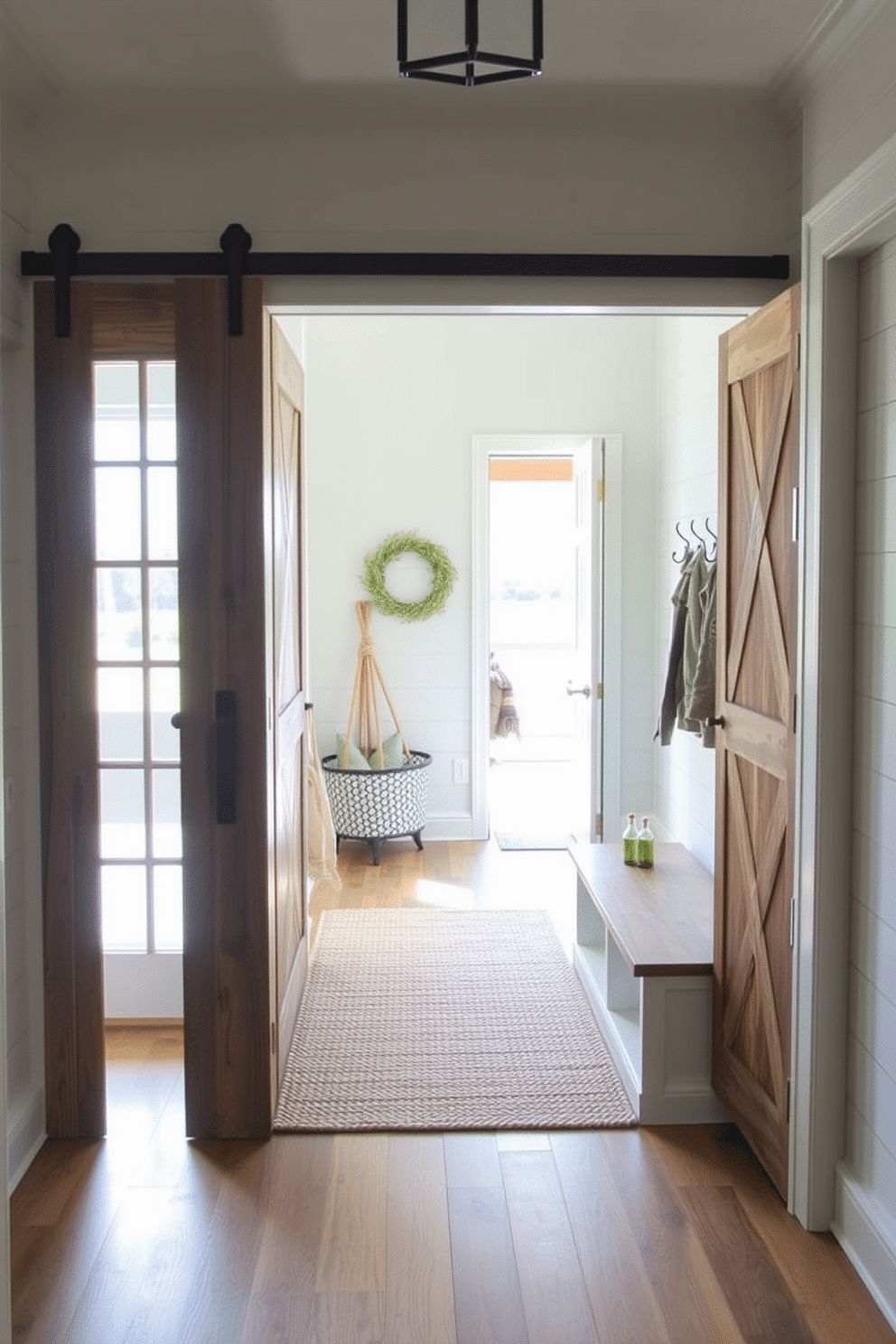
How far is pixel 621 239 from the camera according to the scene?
3.11 m

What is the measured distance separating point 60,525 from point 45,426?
26 centimetres

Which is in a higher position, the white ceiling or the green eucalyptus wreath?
the white ceiling

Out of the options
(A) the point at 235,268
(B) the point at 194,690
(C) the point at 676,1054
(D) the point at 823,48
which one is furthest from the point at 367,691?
(D) the point at 823,48

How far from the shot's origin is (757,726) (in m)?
2.99

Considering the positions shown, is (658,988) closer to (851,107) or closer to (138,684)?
(138,684)

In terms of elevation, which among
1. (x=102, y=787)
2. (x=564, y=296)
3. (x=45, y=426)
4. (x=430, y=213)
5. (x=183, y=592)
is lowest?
(x=102, y=787)

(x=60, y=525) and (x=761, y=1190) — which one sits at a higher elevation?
(x=60, y=525)

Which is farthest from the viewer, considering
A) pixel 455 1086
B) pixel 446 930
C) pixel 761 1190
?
pixel 446 930

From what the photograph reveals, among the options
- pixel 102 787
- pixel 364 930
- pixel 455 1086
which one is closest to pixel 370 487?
pixel 364 930

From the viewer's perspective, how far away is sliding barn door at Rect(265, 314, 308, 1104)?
324 cm

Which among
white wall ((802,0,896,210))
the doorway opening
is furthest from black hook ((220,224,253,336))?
the doorway opening

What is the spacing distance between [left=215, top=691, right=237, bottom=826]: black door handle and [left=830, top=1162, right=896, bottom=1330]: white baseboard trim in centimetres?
172

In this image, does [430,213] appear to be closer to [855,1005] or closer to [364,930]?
[855,1005]

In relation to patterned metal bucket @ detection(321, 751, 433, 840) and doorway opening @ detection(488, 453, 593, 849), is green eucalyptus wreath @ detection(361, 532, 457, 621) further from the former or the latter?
doorway opening @ detection(488, 453, 593, 849)
